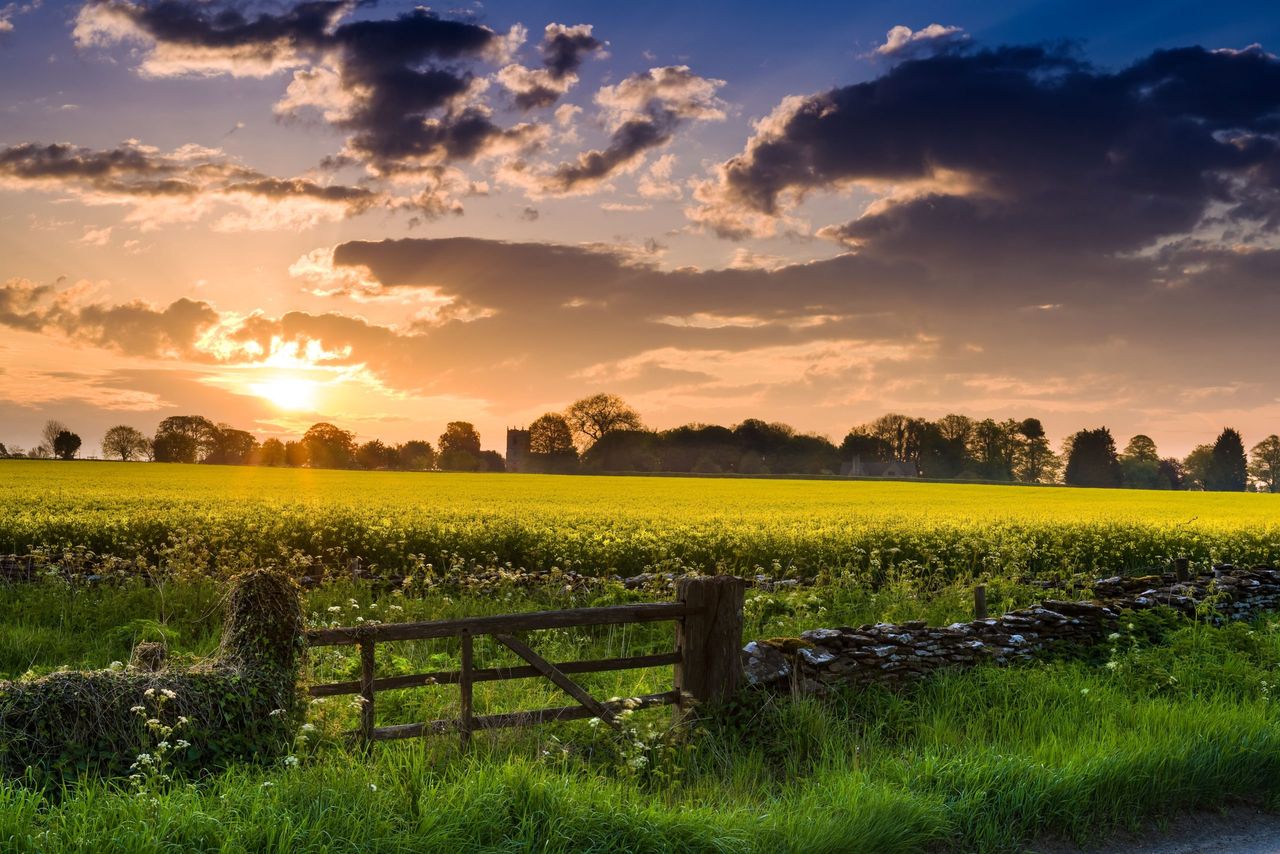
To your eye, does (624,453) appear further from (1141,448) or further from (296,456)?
(1141,448)

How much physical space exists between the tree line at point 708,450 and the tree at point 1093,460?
0.14 m

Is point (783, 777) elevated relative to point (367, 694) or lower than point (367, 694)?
lower

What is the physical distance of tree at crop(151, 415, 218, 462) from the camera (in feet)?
376

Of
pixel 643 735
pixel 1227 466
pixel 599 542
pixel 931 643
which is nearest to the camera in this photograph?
pixel 643 735

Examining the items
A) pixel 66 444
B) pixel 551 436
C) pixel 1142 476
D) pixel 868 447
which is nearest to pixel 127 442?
pixel 66 444

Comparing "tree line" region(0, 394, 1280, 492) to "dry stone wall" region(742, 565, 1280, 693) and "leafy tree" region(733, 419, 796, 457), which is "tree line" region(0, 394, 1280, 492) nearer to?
"leafy tree" region(733, 419, 796, 457)

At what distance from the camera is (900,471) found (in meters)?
122

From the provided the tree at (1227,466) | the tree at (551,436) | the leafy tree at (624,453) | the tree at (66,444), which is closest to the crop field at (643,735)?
the leafy tree at (624,453)

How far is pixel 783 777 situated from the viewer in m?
8.61

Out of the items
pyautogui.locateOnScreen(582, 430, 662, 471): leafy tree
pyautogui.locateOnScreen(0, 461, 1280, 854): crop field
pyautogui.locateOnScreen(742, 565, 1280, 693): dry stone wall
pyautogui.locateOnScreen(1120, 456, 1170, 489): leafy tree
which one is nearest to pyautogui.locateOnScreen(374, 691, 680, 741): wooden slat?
pyautogui.locateOnScreen(0, 461, 1280, 854): crop field

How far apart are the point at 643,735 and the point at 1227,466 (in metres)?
158

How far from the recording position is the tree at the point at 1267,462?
495 ft

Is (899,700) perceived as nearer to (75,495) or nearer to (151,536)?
(151,536)

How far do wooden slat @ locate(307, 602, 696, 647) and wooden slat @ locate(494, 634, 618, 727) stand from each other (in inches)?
6.6
